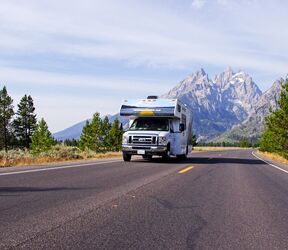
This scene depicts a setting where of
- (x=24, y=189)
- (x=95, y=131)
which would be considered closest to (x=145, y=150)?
(x=24, y=189)

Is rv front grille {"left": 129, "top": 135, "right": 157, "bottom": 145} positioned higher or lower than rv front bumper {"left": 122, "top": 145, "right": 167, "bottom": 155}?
higher

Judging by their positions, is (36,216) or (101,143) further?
(101,143)

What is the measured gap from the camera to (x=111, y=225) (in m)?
5.74

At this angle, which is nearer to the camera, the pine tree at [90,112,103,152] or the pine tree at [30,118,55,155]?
the pine tree at [30,118,55,155]

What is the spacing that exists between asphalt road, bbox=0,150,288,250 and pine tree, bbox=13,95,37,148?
67.0m

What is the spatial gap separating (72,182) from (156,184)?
81.4 inches

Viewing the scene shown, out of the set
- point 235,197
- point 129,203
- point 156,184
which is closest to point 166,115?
point 156,184

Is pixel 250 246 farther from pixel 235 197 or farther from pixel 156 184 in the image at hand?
pixel 156 184

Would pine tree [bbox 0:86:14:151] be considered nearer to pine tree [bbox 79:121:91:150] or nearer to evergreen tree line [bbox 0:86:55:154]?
evergreen tree line [bbox 0:86:55:154]

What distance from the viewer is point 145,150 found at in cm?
2088

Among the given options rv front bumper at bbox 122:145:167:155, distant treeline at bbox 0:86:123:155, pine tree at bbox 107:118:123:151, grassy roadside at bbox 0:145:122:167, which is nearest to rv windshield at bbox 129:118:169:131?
rv front bumper at bbox 122:145:167:155

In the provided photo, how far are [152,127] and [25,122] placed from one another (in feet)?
189

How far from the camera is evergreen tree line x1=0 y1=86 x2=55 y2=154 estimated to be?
69.3 meters

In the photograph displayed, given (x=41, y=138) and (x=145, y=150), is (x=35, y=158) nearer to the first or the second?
(x=145, y=150)
